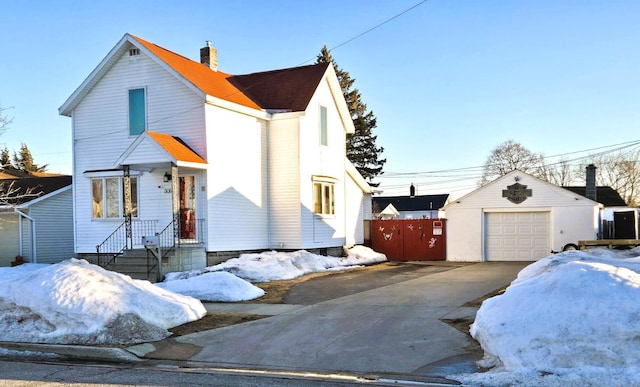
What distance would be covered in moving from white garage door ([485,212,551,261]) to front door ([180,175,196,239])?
13557 millimetres

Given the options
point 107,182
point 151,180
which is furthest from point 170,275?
point 107,182

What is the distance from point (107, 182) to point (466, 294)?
13380mm

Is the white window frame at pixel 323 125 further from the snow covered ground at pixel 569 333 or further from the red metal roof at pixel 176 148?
the snow covered ground at pixel 569 333

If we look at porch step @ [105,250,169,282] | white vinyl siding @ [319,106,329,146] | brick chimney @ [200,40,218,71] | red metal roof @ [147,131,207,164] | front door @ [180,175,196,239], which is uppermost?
brick chimney @ [200,40,218,71]

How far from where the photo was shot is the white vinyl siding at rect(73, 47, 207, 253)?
19734 mm

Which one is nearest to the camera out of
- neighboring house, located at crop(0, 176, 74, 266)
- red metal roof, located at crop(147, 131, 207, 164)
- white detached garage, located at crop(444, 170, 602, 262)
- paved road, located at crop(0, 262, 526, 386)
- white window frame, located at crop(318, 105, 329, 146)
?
paved road, located at crop(0, 262, 526, 386)

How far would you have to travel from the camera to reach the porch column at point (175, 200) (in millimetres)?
18070

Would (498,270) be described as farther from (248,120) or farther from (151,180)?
(151,180)

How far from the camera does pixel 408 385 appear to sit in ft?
22.2

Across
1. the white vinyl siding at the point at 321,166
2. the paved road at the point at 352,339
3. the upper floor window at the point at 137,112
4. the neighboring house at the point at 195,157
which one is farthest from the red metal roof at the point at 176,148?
the paved road at the point at 352,339

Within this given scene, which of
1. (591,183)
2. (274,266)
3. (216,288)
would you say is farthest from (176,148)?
(591,183)

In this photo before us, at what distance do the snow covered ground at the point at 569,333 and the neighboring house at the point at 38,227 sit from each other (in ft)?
72.3

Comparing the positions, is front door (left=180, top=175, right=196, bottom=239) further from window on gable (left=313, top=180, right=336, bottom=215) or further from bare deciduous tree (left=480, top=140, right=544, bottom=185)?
bare deciduous tree (left=480, top=140, right=544, bottom=185)

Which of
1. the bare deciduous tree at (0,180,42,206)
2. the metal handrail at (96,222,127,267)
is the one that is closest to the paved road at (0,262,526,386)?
the metal handrail at (96,222,127,267)
